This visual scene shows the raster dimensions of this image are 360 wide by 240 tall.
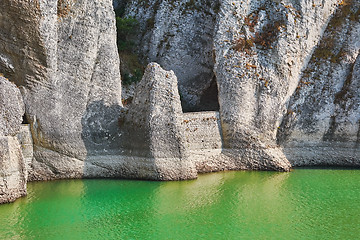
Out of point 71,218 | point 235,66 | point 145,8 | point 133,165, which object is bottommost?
point 71,218

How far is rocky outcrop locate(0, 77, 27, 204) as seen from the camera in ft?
52.2

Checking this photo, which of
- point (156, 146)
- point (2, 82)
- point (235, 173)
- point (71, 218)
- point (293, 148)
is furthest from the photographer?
point (293, 148)

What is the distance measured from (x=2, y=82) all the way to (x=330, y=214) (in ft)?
38.3

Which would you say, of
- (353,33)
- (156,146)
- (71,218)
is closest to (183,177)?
(156,146)

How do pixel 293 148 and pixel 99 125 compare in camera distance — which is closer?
pixel 99 125

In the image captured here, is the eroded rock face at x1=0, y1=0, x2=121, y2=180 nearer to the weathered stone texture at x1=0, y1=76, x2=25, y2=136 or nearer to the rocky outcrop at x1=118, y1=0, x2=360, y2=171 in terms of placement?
the weathered stone texture at x1=0, y1=76, x2=25, y2=136

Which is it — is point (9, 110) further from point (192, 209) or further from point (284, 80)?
point (284, 80)

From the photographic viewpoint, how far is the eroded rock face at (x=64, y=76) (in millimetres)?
18875

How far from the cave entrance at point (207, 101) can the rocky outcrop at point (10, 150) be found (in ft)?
36.0

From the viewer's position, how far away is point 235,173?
2167 centimetres

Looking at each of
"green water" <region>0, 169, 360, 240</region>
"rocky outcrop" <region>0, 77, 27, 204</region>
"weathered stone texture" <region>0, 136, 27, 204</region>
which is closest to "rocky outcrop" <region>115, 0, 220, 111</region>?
"green water" <region>0, 169, 360, 240</region>

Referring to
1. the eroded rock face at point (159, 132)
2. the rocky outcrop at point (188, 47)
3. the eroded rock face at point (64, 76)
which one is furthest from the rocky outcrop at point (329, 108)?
the eroded rock face at point (64, 76)

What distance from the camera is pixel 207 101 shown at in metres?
26.9

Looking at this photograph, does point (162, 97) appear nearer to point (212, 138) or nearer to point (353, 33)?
point (212, 138)
